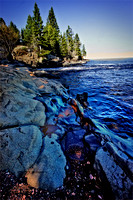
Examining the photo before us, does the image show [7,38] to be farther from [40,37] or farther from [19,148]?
[19,148]

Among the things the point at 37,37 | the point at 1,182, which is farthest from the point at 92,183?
the point at 37,37

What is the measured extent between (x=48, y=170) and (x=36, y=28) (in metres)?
48.5

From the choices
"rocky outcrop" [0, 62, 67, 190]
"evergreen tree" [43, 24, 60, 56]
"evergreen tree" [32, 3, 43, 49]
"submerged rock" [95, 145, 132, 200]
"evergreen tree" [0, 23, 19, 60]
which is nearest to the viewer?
"submerged rock" [95, 145, 132, 200]

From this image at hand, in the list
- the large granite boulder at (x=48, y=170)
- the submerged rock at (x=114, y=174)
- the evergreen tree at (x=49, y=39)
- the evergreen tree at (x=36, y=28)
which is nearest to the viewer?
the submerged rock at (x=114, y=174)

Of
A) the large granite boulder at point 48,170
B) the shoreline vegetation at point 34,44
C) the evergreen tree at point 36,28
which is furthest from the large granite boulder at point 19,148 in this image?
the evergreen tree at point 36,28

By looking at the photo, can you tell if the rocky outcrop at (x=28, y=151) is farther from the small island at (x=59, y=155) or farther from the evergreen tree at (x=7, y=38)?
the evergreen tree at (x=7, y=38)

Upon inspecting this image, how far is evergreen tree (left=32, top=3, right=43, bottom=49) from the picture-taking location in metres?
36.6

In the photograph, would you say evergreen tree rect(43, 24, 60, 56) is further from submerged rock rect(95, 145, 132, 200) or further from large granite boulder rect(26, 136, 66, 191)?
submerged rock rect(95, 145, 132, 200)

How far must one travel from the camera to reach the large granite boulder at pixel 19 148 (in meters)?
1.95

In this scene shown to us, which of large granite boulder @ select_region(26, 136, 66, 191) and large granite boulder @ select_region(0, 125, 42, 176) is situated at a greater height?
large granite boulder @ select_region(0, 125, 42, 176)

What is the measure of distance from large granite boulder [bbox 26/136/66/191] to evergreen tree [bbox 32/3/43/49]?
142 ft

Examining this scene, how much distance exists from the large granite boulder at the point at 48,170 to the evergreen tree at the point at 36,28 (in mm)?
43394

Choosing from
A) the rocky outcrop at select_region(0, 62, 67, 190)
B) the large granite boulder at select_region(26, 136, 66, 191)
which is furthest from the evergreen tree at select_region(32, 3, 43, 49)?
the large granite boulder at select_region(26, 136, 66, 191)

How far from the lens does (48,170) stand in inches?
75.2
